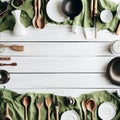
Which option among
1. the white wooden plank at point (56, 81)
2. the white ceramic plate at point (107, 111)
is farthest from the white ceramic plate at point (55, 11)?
the white ceramic plate at point (107, 111)

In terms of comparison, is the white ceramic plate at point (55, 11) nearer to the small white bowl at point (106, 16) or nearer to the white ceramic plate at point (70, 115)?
the small white bowl at point (106, 16)

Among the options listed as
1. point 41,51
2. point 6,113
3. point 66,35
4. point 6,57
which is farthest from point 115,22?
point 6,113

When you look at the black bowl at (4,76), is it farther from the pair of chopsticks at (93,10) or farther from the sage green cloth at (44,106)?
the pair of chopsticks at (93,10)

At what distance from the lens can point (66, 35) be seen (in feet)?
7.62

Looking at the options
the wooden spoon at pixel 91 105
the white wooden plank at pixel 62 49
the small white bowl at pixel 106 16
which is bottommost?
the wooden spoon at pixel 91 105

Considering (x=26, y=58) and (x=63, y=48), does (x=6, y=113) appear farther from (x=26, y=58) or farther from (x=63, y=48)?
(x=63, y=48)

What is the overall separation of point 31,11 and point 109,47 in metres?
0.54

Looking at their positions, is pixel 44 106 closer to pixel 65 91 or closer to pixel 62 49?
pixel 65 91

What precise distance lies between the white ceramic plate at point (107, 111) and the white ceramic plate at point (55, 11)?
0.60 m

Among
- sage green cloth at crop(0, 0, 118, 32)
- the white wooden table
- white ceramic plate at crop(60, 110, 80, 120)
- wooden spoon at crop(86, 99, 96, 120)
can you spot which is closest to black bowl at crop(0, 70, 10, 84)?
the white wooden table

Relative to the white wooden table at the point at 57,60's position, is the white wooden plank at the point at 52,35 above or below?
above

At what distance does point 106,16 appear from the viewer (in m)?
2.30

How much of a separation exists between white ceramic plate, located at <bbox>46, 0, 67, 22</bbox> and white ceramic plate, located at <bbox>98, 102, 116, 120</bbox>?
602 millimetres

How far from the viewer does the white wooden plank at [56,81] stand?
2332 millimetres
